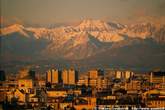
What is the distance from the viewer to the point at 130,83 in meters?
6.16

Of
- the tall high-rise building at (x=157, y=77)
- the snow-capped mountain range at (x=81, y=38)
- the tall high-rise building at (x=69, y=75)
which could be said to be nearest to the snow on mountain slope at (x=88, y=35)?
the snow-capped mountain range at (x=81, y=38)

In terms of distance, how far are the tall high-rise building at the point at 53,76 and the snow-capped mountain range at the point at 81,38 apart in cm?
16

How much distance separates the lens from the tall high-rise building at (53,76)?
619cm

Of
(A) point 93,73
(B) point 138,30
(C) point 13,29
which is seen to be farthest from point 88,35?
(C) point 13,29

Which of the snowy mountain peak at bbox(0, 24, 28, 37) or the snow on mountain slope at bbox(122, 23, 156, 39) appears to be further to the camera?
the snow on mountain slope at bbox(122, 23, 156, 39)

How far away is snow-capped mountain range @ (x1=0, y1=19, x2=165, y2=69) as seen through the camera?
6188 millimetres

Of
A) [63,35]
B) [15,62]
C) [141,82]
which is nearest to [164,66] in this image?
[141,82]

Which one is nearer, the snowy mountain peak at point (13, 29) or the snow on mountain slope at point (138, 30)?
the snowy mountain peak at point (13, 29)

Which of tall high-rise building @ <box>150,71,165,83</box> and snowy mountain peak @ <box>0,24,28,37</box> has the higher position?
snowy mountain peak @ <box>0,24,28,37</box>

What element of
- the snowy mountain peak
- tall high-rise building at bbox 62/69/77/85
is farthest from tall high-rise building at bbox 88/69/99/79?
the snowy mountain peak

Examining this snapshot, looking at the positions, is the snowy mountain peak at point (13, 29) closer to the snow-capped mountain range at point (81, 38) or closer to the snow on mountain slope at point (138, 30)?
the snow-capped mountain range at point (81, 38)

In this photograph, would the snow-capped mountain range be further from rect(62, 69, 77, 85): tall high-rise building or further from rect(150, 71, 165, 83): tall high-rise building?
rect(150, 71, 165, 83): tall high-rise building

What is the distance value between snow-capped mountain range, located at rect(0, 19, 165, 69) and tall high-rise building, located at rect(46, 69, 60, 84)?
16 centimetres

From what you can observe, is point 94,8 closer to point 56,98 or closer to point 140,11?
point 140,11
